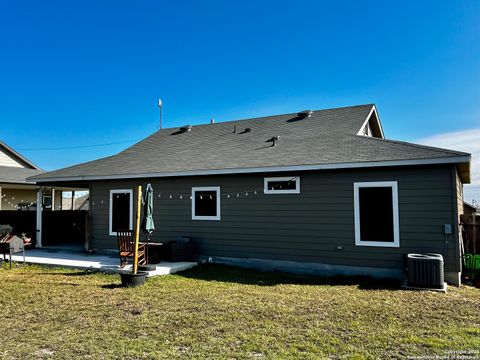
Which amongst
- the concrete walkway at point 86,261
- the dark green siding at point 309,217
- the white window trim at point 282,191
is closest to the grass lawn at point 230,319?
the concrete walkway at point 86,261

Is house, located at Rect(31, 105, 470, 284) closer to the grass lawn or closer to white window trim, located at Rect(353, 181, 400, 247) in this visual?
white window trim, located at Rect(353, 181, 400, 247)

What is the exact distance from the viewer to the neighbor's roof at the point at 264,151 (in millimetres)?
7537

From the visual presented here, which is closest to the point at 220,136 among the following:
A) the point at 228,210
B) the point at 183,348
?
the point at 228,210

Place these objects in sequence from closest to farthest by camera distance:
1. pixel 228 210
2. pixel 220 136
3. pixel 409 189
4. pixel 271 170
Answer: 1. pixel 409 189
2. pixel 271 170
3. pixel 228 210
4. pixel 220 136

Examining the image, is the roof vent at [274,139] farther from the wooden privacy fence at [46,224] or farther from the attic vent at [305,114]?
the wooden privacy fence at [46,224]

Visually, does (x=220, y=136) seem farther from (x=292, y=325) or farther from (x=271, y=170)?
(x=292, y=325)

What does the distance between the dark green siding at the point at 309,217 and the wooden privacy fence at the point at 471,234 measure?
1.54 meters

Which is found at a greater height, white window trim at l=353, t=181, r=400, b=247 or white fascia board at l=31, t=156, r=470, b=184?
white fascia board at l=31, t=156, r=470, b=184

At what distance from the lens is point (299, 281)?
287 inches

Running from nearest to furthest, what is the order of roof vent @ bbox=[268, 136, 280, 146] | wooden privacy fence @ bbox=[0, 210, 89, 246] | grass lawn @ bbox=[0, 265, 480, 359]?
grass lawn @ bbox=[0, 265, 480, 359], roof vent @ bbox=[268, 136, 280, 146], wooden privacy fence @ bbox=[0, 210, 89, 246]

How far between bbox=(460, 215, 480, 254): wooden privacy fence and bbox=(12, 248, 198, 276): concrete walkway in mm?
6430

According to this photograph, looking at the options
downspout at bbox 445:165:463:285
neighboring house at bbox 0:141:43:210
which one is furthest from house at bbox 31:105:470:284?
neighboring house at bbox 0:141:43:210

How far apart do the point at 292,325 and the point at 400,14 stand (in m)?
8.96

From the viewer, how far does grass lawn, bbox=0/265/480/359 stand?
3.53m
